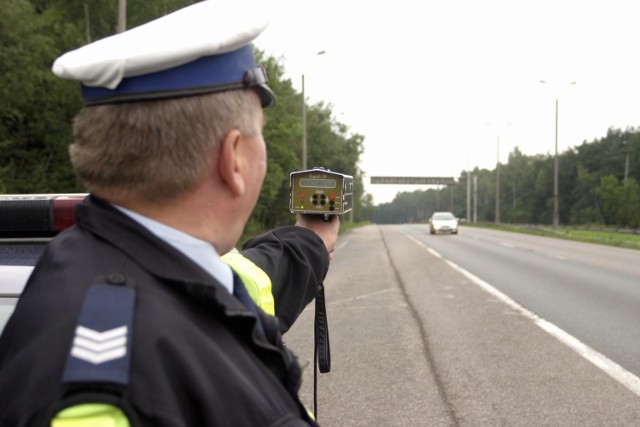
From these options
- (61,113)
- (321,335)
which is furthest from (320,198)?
(61,113)

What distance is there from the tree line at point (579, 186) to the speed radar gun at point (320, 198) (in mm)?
64533

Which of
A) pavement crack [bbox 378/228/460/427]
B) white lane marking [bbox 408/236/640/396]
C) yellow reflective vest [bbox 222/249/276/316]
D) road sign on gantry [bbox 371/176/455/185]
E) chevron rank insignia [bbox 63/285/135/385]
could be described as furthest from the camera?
road sign on gantry [bbox 371/176/455/185]

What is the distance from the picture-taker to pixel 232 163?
4.02ft

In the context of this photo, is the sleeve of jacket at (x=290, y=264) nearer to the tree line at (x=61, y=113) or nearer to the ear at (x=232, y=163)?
the ear at (x=232, y=163)

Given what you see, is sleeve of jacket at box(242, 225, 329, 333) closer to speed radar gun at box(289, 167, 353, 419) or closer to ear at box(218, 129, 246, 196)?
speed radar gun at box(289, 167, 353, 419)

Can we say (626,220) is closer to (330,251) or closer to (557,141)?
(557,141)

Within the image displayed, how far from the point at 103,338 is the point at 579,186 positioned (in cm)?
11290

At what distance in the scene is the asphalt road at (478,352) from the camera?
4.94m

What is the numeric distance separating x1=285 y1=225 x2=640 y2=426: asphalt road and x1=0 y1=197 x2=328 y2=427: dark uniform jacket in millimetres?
442

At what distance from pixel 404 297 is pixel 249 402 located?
1066 cm

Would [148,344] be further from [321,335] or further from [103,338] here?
[321,335]

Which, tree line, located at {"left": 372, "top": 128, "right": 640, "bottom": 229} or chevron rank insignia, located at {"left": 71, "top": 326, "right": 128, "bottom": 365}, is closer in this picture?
chevron rank insignia, located at {"left": 71, "top": 326, "right": 128, "bottom": 365}

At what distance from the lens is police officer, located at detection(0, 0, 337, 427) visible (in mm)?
946

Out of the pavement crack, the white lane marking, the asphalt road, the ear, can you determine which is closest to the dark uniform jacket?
the ear
